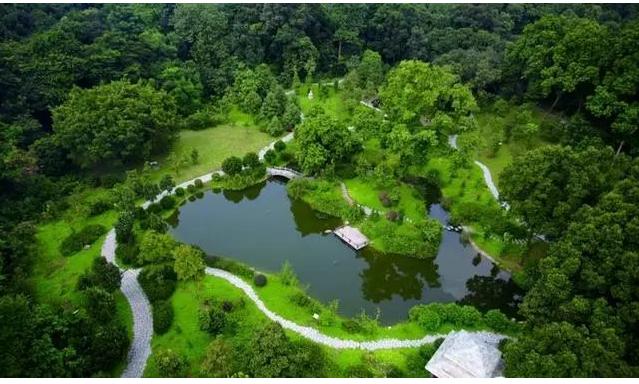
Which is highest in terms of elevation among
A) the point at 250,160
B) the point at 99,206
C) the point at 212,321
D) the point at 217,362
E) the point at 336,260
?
the point at 217,362

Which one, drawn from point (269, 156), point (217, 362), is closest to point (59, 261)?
point (217, 362)

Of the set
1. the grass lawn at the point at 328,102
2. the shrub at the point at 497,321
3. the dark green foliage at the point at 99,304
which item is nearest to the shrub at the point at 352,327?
the shrub at the point at 497,321

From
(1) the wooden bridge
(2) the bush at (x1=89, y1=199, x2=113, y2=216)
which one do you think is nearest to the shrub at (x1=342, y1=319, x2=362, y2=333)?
(1) the wooden bridge


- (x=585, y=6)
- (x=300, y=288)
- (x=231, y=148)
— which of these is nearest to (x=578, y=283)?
(x=300, y=288)

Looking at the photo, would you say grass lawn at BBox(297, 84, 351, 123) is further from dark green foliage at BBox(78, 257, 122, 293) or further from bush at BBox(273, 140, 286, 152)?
dark green foliage at BBox(78, 257, 122, 293)

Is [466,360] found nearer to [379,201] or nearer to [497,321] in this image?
[497,321]

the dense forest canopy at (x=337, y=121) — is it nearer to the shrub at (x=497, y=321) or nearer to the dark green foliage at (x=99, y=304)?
the dark green foliage at (x=99, y=304)

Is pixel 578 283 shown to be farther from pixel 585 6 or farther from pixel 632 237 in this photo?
pixel 585 6
